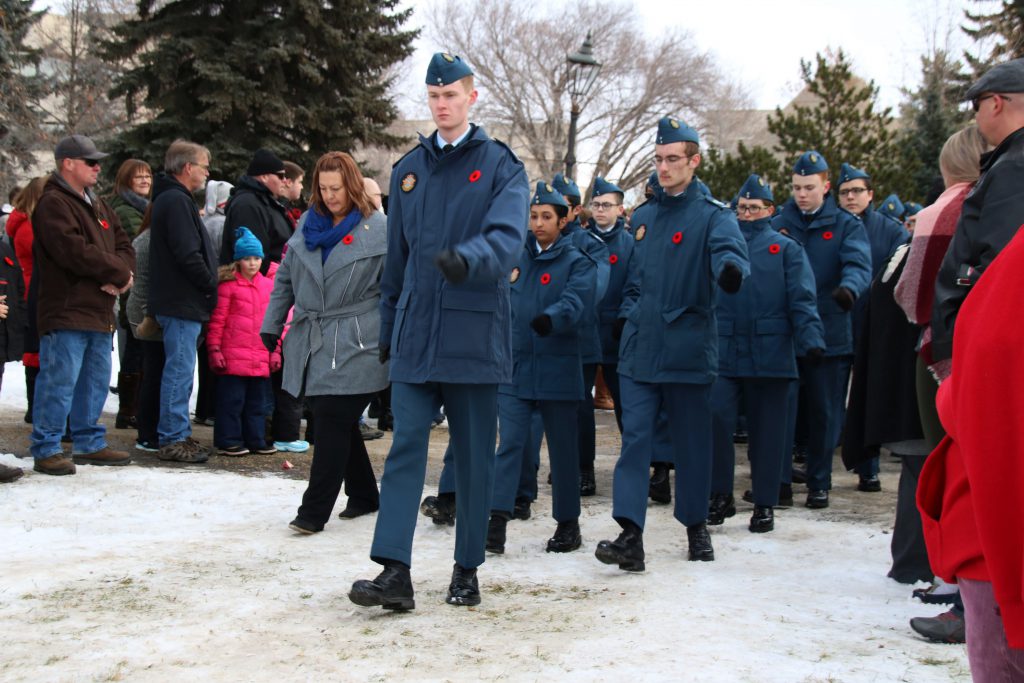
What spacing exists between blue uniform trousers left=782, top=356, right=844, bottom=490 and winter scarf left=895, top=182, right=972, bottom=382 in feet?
9.45

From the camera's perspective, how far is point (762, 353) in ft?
21.9

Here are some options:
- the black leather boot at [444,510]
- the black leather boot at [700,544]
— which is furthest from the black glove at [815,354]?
the black leather boot at [444,510]

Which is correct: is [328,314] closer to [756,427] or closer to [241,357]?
[241,357]

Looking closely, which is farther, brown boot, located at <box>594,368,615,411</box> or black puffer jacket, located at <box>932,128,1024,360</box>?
brown boot, located at <box>594,368,615,411</box>

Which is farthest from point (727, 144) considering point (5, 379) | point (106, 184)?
point (5, 379)

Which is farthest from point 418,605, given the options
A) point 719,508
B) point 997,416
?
point 997,416

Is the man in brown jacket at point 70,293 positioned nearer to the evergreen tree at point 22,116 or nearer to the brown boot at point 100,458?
the brown boot at point 100,458

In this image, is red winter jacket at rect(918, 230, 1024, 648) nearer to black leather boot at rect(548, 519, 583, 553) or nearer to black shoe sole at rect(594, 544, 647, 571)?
black shoe sole at rect(594, 544, 647, 571)

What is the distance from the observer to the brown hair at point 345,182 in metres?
6.02

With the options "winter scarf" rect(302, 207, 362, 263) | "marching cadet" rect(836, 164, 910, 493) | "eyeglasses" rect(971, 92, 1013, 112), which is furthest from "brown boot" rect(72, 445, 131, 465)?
"eyeglasses" rect(971, 92, 1013, 112)

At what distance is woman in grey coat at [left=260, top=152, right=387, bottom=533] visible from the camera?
586 cm

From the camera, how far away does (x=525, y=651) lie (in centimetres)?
402

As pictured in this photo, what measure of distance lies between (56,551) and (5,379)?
7.87 metres

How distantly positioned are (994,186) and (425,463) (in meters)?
2.40
